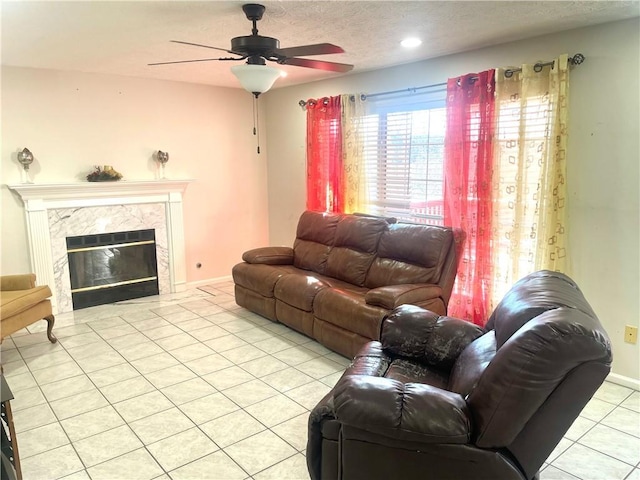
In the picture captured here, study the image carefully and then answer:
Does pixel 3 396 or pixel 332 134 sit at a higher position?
pixel 332 134

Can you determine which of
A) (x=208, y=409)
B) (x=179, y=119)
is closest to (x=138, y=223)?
(x=179, y=119)

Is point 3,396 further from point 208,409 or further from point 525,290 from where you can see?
point 525,290

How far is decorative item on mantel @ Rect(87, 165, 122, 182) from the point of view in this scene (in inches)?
180

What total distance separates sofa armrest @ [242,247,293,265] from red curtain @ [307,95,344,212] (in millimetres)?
749

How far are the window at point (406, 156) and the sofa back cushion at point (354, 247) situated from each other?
1.50ft

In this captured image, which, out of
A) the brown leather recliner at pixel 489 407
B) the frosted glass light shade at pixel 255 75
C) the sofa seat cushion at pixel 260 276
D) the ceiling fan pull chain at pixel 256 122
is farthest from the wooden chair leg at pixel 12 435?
the ceiling fan pull chain at pixel 256 122

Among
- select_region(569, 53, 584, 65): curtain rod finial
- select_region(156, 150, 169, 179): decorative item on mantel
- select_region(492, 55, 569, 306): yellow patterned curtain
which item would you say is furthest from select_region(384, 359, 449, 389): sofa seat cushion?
select_region(156, 150, 169, 179): decorative item on mantel

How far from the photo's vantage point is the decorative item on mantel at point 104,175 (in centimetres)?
458

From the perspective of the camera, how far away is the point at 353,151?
4.67 m

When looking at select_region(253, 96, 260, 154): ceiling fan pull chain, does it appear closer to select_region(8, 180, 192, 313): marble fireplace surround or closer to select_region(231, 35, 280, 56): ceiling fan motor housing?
select_region(8, 180, 192, 313): marble fireplace surround

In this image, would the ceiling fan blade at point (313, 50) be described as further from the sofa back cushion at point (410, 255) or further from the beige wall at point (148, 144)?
the beige wall at point (148, 144)

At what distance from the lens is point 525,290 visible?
6.24ft

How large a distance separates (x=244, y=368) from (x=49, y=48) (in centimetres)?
290

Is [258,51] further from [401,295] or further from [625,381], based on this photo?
[625,381]
